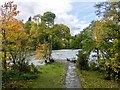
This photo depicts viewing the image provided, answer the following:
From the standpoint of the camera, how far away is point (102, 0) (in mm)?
8719

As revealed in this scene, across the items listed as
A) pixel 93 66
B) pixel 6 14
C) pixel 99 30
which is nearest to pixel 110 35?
pixel 99 30

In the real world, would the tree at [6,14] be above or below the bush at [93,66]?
above

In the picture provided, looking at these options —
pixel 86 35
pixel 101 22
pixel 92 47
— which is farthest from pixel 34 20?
pixel 101 22

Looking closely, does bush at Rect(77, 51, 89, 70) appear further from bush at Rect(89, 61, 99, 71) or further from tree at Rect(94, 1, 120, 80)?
tree at Rect(94, 1, 120, 80)

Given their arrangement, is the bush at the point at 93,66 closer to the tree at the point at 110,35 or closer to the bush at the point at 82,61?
the bush at the point at 82,61

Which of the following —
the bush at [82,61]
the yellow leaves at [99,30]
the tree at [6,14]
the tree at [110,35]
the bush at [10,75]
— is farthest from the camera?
the bush at [82,61]

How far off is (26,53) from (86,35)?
326cm

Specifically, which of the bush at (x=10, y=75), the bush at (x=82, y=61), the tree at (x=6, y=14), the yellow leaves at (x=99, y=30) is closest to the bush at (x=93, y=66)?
the bush at (x=82, y=61)

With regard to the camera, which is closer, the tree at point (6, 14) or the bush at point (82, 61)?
the tree at point (6, 14)

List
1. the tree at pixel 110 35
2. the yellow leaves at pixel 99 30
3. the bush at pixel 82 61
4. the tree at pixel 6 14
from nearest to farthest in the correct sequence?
the tree at pixel 6 14, the tree at pixel 110 35, the yellow leaves at pixel 99 30, the bush at pixel 82 61

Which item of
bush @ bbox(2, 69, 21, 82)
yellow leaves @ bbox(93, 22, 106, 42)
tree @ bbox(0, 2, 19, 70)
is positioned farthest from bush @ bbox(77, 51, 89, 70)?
tree @ bbox(0, 2, 19, 70)

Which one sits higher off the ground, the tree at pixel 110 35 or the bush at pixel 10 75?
the tree at pixel 110 35

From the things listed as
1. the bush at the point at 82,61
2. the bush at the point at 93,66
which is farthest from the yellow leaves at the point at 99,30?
the bush at the point at 82,61

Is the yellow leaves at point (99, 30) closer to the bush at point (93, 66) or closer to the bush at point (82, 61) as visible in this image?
the bush at point (93, 66)
